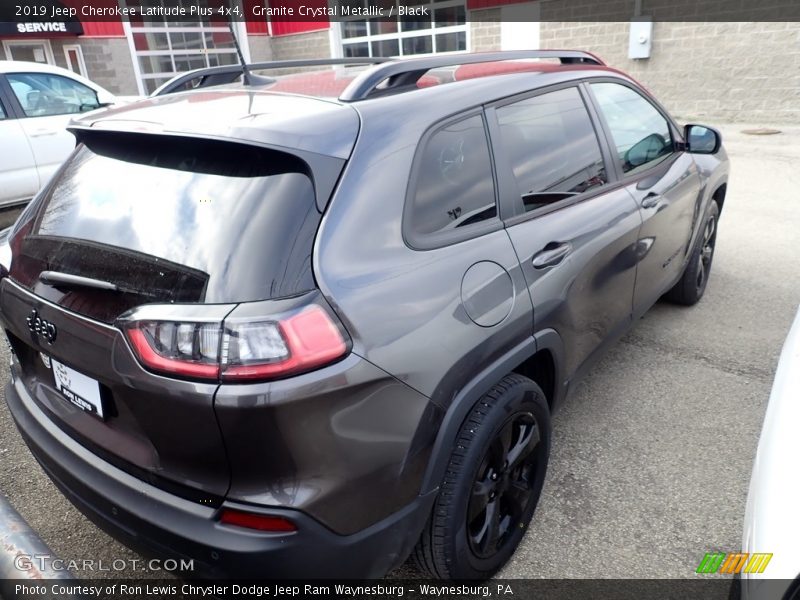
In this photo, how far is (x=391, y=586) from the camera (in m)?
2.19

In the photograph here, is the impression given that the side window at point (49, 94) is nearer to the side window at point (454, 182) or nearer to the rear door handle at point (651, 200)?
the side window at point (454, 182)

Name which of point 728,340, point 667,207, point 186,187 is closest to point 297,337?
point 186,187

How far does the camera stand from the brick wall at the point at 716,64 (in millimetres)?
10055

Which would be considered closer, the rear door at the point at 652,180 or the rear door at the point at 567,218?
the rear door at the point at 567,218

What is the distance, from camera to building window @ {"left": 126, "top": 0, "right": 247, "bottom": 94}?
1512 cm

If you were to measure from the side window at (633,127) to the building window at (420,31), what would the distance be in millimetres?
10998

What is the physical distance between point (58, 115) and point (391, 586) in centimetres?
638

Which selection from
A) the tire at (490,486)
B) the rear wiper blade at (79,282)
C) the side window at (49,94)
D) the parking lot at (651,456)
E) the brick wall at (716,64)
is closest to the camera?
the rear wiper blade at (79,282)

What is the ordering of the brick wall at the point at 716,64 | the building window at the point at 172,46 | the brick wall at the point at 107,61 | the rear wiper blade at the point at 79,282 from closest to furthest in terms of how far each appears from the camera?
the rear wiper blade at the point at 79,282, the brick wall at the point at 716,64, the brick wall at the point at 107,61, the building window at the point at 172,46

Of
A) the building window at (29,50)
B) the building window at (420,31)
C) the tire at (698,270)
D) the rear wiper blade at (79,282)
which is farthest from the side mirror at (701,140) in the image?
the building window at (29,50)

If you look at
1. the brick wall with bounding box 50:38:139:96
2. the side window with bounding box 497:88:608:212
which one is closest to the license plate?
the side window with bounding box 497:88:608:212

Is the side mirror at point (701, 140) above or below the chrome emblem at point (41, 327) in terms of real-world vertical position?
above

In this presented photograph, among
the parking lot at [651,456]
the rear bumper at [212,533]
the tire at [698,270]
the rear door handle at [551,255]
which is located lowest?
the parking lot at [651,456]

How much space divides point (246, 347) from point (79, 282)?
2.13 ft
